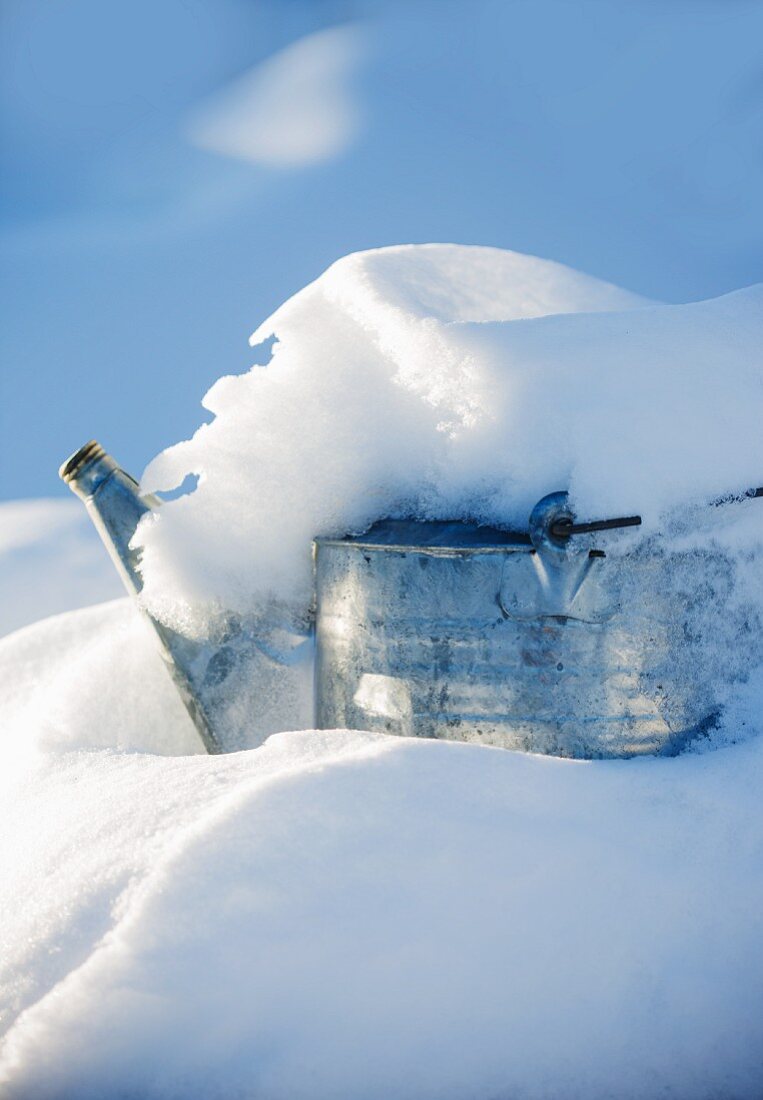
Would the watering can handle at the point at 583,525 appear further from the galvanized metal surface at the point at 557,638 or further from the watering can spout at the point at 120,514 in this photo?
the watering can spout at the point at 120,514

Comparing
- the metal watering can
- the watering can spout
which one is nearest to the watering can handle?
the metal watering can

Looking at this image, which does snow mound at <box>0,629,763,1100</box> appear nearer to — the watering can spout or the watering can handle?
the watering can handle

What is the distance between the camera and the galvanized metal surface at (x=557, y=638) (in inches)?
34.0

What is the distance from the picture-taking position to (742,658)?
0.90 m

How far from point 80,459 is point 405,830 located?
57 centimetres

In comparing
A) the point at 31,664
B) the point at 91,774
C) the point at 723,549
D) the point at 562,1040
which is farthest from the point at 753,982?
the point at 31,664

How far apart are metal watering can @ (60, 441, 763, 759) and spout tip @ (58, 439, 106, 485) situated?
31 cm

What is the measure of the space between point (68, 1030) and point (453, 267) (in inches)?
35.6

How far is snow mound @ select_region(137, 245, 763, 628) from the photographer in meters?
0.87

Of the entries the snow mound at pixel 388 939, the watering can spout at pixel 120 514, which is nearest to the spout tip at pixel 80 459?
the watering can spout at pixel 120 514

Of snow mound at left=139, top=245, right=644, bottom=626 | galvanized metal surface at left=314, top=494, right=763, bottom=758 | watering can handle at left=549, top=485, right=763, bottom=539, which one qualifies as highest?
snow mound at left=139, top=245, right=644, bottom=626

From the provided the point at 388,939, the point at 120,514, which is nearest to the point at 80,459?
the point at 120,514

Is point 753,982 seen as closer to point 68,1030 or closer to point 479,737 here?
point 479,737

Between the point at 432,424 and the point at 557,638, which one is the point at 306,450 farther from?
the point at 557,638
